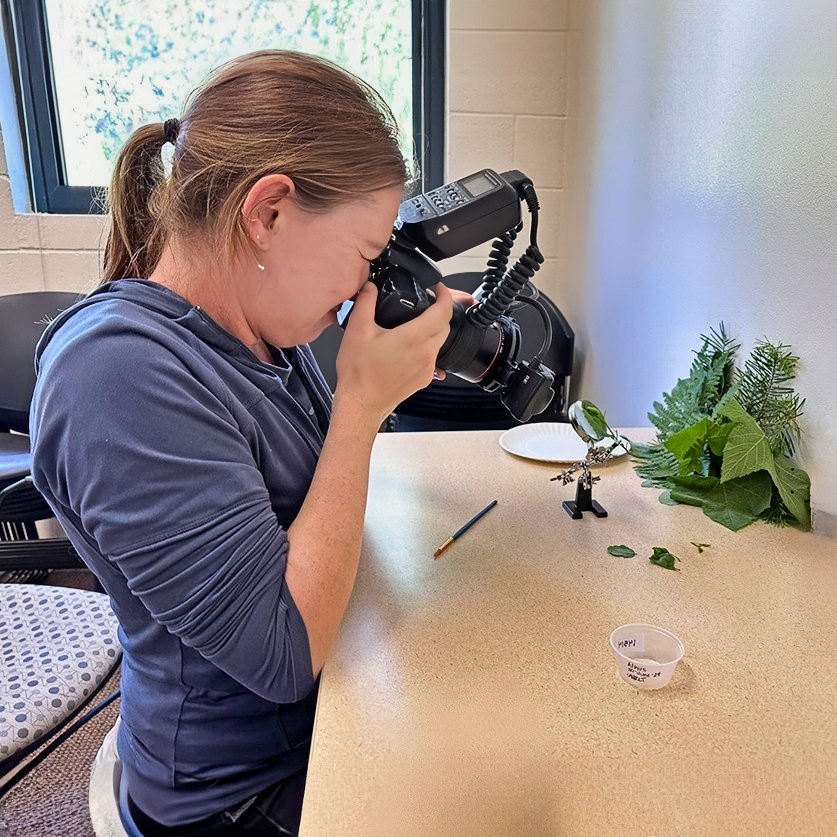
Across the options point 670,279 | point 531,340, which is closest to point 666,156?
point 670,279

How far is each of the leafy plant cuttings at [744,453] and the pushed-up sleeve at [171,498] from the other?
0.61 m

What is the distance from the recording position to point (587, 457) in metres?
1.01

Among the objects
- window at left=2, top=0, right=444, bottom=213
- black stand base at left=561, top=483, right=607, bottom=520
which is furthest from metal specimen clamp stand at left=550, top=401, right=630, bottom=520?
window at left=2, top=0, right=444, bottom=213

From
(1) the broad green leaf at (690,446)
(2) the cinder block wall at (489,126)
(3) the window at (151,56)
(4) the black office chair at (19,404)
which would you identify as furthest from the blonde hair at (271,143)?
(3) the window at (151,56)

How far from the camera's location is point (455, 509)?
100cm

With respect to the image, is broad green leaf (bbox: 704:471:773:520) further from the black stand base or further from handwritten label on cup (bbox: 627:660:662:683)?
handwritten label on cup (bbox: 627:660:662:683)

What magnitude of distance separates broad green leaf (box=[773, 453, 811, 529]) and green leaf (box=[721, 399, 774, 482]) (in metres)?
0.02

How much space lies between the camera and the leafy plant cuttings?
3.11ft

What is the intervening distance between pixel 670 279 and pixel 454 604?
0.89 metres

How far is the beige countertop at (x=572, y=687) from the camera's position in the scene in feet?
1.71

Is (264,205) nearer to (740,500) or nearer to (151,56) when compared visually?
(740,500)

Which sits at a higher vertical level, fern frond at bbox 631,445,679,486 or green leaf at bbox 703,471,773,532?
green leaf at bbox 703,471,773,532

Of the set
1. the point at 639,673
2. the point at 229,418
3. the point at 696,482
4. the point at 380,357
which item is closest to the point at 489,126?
the point at 696,482

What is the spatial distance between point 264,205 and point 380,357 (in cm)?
19
